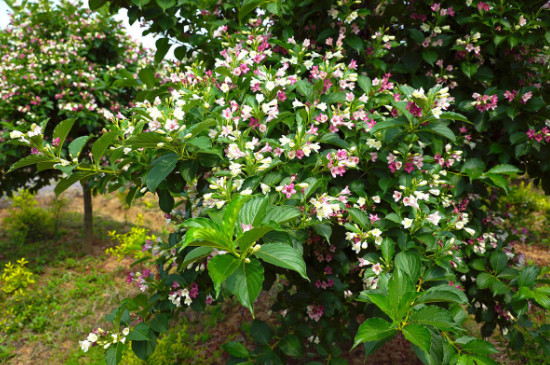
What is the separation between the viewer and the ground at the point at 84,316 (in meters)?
3.25

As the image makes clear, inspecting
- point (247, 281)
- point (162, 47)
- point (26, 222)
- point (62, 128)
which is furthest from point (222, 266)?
point (26, 222)

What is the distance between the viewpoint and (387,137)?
156cm

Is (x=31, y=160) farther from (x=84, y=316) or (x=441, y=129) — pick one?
(x=84, y=316)

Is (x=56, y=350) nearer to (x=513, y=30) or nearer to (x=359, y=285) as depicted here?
(x=359, y=285)

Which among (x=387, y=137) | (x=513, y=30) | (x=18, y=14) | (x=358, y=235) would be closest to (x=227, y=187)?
(x=358, y=235)

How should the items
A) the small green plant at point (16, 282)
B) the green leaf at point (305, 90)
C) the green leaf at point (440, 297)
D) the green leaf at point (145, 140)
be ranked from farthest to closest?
the small green plant at point (16, 282) → the green leaf at point (305, 90) → the green leaf at point (145, 140) → the green leaf at point (440, 297)

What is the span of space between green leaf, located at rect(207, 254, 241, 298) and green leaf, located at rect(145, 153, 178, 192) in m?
0.50

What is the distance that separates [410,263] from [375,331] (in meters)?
0.45

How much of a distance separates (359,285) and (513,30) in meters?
1.71

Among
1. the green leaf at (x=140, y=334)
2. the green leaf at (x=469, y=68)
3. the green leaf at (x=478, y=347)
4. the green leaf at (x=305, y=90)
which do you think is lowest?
the green leaf at (x=140, y=334)

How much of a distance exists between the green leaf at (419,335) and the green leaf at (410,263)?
36 centimetres

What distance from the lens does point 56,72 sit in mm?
4344

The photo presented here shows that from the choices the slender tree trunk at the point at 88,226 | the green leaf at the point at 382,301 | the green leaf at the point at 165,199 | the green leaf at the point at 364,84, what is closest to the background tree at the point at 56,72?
the slender tree trunk at the point at 88,226

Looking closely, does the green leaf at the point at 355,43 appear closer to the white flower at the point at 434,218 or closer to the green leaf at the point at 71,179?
the white flower at the point at 434,218
